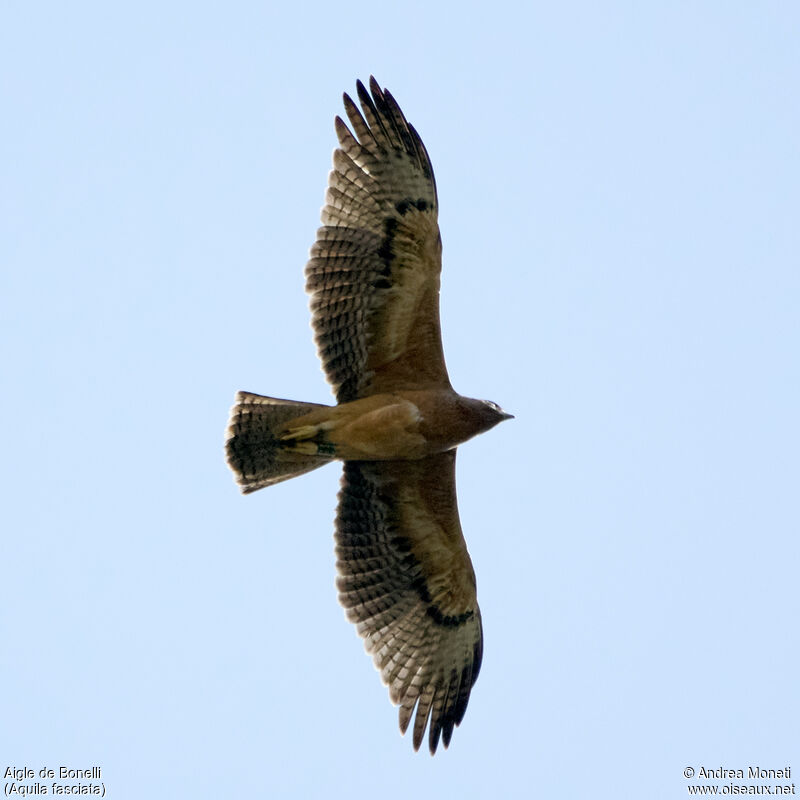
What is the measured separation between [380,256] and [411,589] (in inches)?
106

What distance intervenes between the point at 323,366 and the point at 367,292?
0.66m

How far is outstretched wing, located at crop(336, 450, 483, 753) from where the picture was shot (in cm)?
1183

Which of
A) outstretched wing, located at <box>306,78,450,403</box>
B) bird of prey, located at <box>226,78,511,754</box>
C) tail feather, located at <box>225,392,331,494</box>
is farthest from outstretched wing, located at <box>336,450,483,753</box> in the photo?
outstretched wing, located at <box>306,78,450,403</box>

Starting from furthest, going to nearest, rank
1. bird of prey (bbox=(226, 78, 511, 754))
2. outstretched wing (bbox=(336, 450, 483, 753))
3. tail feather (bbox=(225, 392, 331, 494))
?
outstretched wing (bbox=(336, 450, 483, 753)), tail feather (bbox=(225, 392, 331, 494)), bird of prey (bbox=(226, 78, 511, 754))

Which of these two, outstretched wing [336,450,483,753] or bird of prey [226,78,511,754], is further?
outstretched wing [336,450,483,753]

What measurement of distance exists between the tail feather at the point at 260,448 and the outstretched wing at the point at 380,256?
62 centimetres

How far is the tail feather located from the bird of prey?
1 centimetres

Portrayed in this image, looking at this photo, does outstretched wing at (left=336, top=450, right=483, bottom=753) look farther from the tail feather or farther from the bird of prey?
the tail feather

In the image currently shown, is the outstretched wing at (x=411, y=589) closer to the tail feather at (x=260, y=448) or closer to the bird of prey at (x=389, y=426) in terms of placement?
the bird of prey at (x=389, y=426)

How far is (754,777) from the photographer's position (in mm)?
12086

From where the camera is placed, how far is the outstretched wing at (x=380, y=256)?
1131cm

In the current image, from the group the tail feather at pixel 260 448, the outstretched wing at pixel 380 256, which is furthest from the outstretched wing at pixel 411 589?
the outstretched wing at pixel 380 256

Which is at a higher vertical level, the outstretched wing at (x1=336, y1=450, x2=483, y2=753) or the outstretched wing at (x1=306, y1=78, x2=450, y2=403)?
the outstretched wing at (x1=306, y1=78, x2=450, y2=403)

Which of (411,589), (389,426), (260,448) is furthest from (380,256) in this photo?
(411,589)
